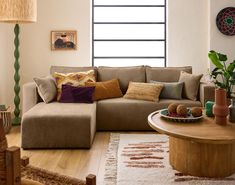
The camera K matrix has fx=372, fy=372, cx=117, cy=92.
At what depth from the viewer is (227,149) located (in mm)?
3119

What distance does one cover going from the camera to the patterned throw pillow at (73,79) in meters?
5.16

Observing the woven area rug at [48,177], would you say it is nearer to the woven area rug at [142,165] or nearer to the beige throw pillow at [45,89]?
the woven area rug at [142,165]

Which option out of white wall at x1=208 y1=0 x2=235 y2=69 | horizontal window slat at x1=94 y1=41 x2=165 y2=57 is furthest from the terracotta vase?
horizontal window slat at x1=94 y1=41 x2=165 y2=57

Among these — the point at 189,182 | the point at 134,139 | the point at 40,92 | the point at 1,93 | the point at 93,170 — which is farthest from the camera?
the point at 1,93

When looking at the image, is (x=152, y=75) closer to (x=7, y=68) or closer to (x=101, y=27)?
(x=101, y=27)

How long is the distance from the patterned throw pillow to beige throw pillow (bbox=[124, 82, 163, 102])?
1.90 ft

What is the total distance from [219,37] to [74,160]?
345 cm

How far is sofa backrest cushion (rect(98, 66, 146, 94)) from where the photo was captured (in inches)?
219

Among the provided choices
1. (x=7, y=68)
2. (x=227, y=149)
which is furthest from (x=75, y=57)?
(x=227, y=149)

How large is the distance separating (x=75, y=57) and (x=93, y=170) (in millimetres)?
3018

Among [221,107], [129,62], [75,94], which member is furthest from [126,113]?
[221,107]

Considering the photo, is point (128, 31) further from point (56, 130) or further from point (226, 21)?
point (56, 130)

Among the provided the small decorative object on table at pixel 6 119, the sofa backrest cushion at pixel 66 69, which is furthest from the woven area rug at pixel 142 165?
the small decorative object on table at pixel 6 119

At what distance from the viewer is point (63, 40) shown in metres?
6.08
